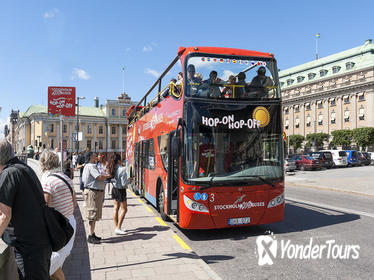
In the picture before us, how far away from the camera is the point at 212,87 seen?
7.16 meters

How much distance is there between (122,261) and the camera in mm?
5523

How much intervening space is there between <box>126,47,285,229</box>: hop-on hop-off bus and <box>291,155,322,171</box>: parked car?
89.4 ft

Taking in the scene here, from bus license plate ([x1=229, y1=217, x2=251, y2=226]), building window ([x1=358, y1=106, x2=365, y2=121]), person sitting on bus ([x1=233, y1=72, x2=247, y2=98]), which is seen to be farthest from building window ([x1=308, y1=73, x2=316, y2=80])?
bus license plate ([x1=229, y1=217, x2=251, y2=226])

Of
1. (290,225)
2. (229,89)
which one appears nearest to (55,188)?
(229,89)

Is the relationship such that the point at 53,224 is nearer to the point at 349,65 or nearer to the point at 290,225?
the point at 290,225

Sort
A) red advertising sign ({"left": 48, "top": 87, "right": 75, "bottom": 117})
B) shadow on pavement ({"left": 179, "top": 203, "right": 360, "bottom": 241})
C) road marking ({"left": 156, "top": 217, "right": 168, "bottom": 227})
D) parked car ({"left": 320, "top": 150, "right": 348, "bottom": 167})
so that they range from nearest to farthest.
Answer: shadow on pavement ({"left": 179, "top": 203, "right": 360, "bottom": 241}) < road marking ({"left": 156, "top": 217, "right": 168, "bottom": 227}) < red advertising sign ({"left": 48, "top": 87, "right": 75, "bottom": 117}) < parked car ({"left": 320, "top": 150, "right": 348, "bottom": 167})

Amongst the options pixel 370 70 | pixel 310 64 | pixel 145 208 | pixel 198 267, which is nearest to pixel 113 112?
pixel 310 64

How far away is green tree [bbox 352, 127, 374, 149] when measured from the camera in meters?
59.2

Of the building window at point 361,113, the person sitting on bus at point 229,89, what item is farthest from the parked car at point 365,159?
the person sitting on bus at point 229,89

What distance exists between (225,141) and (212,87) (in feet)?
3.91

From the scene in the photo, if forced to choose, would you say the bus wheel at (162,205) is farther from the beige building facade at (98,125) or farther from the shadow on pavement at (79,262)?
the beige building facade at (98,125)

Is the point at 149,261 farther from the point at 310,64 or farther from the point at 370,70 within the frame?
the point at 310,64

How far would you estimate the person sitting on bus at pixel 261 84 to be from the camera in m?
7.43

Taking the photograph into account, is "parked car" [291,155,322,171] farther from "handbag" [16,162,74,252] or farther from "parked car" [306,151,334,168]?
"handbag" [16,162,74,252]
